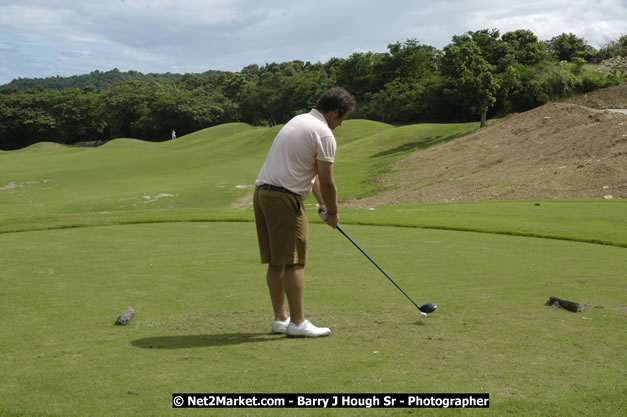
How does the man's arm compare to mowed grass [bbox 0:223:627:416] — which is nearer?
mowed grass [bbox 0:223:627:416]

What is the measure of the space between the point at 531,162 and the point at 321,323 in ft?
70.3

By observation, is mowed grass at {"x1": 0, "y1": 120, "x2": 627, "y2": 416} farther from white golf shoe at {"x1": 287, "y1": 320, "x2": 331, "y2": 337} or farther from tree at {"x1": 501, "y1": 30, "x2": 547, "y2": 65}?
tree at {"x1": 501, "y1": 30, "x2": 547, "y2": 65}

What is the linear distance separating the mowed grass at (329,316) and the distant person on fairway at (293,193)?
0.34 m

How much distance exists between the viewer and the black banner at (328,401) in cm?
312

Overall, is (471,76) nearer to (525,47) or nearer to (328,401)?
(525,47)

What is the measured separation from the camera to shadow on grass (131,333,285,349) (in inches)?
172

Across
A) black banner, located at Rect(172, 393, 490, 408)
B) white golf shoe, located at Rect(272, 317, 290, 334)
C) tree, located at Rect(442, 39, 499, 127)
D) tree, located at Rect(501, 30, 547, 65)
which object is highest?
tree, located at Rect(501, 30, 547, 65)

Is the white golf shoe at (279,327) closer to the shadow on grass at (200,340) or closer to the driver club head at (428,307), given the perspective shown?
→ the shadow on grass at (200,340)

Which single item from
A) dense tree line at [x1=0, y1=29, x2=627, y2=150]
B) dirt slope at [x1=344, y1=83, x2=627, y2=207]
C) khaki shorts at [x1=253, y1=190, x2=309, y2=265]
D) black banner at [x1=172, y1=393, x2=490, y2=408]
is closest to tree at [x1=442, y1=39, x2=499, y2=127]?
dense tree line at [x1=0, y1=29, x2=627, y2=150]

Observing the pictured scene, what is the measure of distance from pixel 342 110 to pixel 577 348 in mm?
2655

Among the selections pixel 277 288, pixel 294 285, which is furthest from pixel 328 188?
pixel 277 288

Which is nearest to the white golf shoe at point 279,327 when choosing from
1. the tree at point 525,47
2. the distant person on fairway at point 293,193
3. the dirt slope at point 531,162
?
the distant person on fairway at point 293,193

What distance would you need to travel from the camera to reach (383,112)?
6994 cm

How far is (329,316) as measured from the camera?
5.39 m
